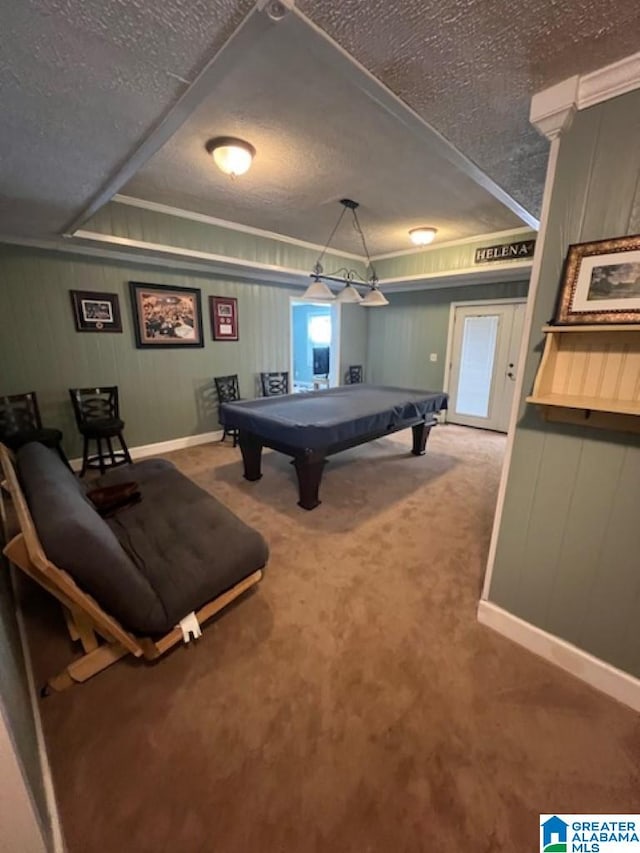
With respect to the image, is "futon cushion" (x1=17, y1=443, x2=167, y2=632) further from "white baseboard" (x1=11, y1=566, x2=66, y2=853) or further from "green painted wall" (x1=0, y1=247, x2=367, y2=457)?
"green painted wall" (x1=0, y1=247, x2=367, y2=457)

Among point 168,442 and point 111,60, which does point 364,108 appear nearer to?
point 111,60

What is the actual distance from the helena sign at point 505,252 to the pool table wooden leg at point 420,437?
2.25m

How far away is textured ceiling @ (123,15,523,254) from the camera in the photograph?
1.65m

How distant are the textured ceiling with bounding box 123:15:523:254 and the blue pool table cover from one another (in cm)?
178

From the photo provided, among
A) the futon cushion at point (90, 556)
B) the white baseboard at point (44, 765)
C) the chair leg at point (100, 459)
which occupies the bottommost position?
the white baseboard at point (44, 765)

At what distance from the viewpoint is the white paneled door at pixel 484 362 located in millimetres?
4953

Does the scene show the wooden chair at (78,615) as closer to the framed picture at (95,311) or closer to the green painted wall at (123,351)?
the green painted wall at (123,351)

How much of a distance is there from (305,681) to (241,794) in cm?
41

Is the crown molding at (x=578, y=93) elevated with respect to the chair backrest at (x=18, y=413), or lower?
elevated

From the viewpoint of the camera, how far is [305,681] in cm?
144

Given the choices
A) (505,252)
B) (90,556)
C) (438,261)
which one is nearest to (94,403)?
(90,556)

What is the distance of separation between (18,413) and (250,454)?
7.05 feet

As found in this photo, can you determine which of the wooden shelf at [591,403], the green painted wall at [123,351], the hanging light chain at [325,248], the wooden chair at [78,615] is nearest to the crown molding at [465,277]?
the hanging light chain at [325,248]

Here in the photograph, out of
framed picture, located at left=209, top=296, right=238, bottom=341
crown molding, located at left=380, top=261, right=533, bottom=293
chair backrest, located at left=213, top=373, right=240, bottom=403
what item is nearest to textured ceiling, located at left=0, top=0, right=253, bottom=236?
framed picture, located at left=209, top=296, right=238, bottom=341
